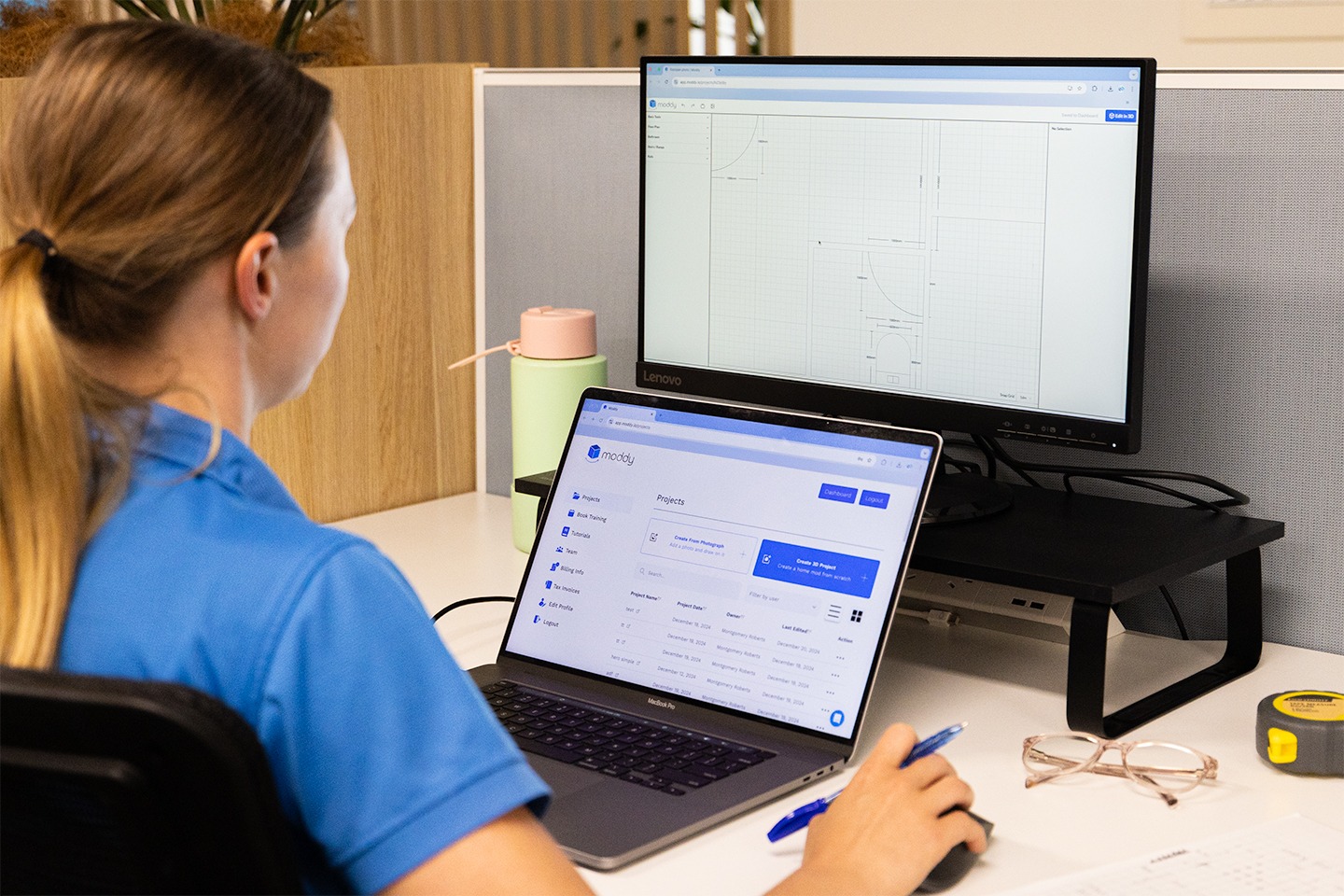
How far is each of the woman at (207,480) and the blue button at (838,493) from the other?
1.36ft

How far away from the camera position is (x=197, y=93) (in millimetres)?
603

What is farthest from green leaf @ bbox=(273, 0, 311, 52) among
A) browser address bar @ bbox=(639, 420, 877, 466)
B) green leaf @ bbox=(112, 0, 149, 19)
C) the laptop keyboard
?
the laptop keyboard

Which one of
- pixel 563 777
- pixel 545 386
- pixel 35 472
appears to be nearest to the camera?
pixel 35 472

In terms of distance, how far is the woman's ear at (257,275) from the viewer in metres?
0.62

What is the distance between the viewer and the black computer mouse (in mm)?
761

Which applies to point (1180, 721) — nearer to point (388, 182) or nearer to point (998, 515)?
point (998, 515)

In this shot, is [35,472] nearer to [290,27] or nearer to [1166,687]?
[1166,687]

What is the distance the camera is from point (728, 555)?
99cm

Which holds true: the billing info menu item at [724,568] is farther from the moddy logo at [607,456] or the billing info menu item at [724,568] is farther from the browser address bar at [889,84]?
the browser address bar at [889,84]

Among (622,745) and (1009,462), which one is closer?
(622,745)

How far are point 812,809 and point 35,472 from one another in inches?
17.8

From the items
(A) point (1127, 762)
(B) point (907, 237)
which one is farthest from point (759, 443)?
(A) point (1127, 762)

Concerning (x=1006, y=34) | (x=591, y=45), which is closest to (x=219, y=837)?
(x=1006, y=34)

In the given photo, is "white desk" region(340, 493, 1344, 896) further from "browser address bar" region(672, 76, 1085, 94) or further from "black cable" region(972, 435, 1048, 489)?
"browser address bar" region(672, 76, 1085, 94)
